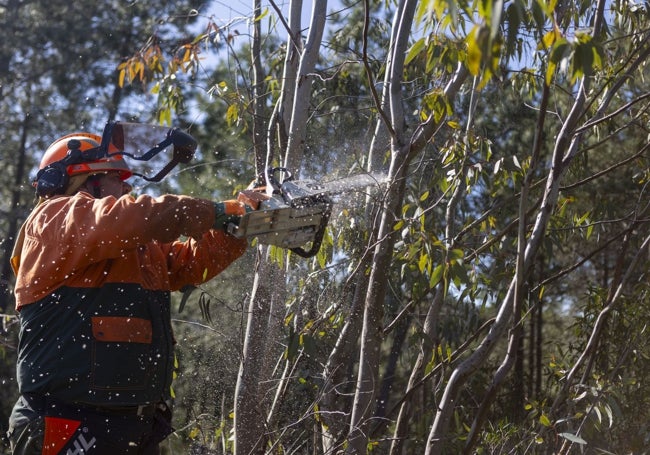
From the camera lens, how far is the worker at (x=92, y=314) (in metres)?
2.96

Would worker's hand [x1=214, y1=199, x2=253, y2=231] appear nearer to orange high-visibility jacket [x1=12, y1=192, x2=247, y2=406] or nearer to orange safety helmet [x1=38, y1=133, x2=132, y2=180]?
orange high-visibility jacket [x1=12, y1=192, x2=247, y2=406]

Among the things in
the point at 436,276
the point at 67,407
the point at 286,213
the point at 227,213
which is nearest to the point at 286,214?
the point at 286,213

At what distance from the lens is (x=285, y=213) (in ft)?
9.93

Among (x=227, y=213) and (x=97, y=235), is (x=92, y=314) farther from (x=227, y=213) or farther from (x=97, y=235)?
(x=227, y=213)

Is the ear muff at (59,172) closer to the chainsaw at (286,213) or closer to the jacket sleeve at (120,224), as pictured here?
the jacket sleeve at (120,224)

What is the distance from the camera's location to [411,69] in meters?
6.09

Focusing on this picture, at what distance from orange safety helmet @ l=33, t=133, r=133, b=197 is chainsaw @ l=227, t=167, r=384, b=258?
0.60 meters

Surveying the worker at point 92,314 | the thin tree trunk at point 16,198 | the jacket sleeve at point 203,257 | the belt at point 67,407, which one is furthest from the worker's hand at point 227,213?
the thin tree trunk at point 16,198

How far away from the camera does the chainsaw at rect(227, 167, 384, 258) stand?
3.02m

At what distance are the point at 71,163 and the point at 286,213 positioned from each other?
0.86m

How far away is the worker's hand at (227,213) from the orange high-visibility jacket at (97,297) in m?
0.03

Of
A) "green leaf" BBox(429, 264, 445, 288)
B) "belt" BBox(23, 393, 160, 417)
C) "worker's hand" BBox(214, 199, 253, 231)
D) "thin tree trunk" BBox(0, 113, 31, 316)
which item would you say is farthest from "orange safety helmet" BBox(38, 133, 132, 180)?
"thin tree trunk" BBox(0, 113, 31, 316)

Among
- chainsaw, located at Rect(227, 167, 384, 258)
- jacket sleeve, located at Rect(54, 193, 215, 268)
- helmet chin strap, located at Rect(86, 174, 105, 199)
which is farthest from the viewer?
helmet chin strap, located at Rect(86, 174, 105, 199)

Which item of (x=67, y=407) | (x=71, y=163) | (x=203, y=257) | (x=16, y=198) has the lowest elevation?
(x=67, y=407)
